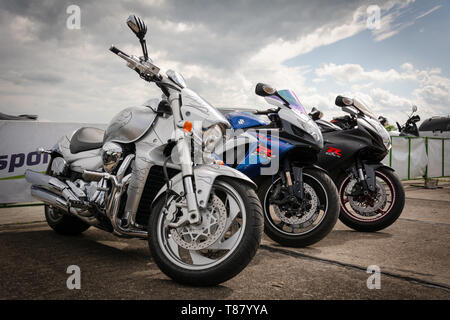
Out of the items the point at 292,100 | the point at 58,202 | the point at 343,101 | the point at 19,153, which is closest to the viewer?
the point at 58,202

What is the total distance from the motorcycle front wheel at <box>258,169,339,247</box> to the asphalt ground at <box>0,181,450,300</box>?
0.12 m

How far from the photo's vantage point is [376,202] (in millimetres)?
4250

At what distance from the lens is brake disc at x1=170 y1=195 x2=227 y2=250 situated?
7.34ft

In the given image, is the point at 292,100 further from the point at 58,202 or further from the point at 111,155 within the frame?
the point at 58,202

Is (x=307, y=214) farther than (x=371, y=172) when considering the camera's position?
No

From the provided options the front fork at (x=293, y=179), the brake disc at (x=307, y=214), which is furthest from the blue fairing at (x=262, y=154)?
the brake disc at (x=307, y=214)

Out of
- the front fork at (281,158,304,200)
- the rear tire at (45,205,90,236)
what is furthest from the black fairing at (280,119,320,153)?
the rear tire at (45,205,90,236)

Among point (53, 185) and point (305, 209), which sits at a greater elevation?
point (53, 185)

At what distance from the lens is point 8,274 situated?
2.56 meters

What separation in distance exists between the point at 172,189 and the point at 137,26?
1057mm

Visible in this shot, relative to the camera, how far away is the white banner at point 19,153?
5758mm

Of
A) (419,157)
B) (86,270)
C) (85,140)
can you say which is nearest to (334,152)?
(85,140)

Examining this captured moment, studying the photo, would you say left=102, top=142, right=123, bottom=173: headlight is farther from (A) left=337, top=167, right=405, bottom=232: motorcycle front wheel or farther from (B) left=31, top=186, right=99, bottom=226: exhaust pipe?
(A) left=337, top=167, right=405, bottom=232: motorcycle front wheel
